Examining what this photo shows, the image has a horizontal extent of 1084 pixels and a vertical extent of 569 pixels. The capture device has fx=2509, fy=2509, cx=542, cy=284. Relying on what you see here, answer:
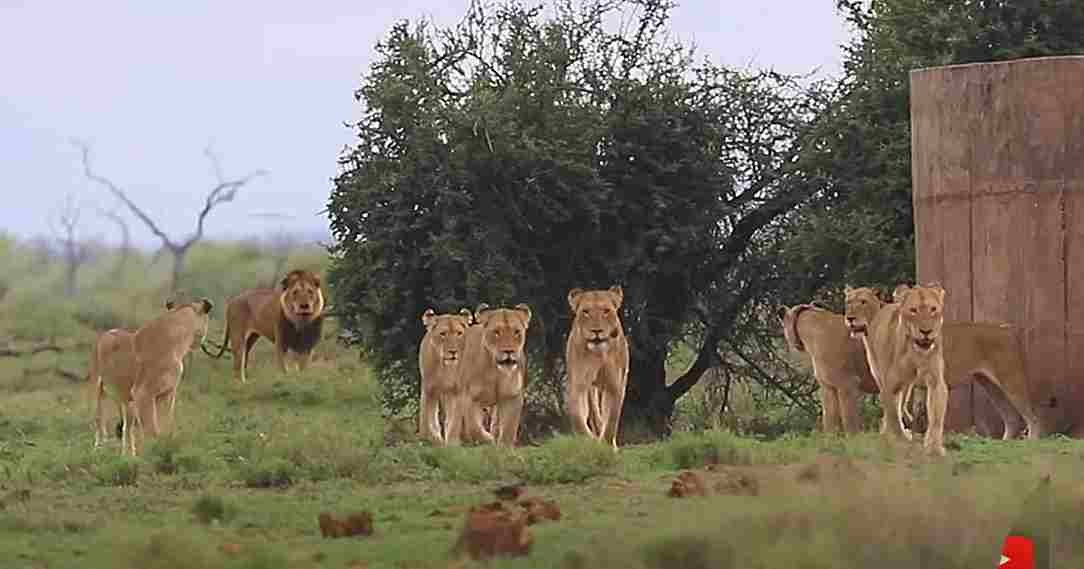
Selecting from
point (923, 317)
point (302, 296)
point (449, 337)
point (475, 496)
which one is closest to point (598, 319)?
point (449, 337)

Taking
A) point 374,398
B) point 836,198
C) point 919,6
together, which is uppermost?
point 919,6

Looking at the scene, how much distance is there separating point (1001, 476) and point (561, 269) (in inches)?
545

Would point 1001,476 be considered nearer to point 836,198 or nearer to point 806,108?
point 836,198

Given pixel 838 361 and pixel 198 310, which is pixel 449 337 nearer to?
pixel 198 310

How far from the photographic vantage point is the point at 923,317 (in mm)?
15648

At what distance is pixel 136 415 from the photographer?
17.3 meters

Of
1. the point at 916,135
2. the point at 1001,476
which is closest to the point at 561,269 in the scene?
the point at 916,135

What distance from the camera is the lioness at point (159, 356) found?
17203 millimetres

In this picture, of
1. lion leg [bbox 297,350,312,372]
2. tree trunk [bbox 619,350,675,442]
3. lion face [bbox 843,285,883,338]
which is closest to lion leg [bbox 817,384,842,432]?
lion face [bbox 843,285,883,338]

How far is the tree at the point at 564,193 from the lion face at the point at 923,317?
8545 mm

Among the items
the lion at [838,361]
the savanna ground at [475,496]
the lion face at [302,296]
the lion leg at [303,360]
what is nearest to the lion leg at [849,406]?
the lion at [838,361]

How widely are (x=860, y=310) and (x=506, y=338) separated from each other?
273cm

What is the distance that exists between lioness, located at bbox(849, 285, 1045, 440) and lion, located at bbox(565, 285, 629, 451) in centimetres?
183

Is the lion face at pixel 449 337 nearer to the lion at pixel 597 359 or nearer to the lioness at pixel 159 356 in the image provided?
the lion at pixel 597 359
